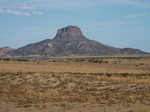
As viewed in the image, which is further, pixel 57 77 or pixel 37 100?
pixel 57 77


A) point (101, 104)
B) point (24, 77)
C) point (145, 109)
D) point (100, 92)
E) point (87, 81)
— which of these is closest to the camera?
point (145, 109)

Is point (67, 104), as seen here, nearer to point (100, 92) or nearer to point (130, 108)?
point (130, 108)

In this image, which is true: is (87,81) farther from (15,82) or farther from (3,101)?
(3,101)

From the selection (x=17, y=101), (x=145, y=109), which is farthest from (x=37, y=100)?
(x=145, y=109)

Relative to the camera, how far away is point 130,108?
1630cm

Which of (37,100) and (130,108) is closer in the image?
(130,108)

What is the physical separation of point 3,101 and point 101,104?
702cm

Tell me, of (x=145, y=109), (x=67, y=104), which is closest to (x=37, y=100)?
(x=67, y=104)

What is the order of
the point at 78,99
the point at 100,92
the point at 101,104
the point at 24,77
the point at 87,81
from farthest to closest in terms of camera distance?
the point at 24,77 → the point at 87,81 → the point at 100,92 → the point at 78,99 → the point at 101,104

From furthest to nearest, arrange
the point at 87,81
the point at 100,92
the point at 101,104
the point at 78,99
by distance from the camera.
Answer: the point at 87,81, the point at 100,92, the point at 78,99, the point at 101,104

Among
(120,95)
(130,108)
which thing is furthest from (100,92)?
(130,108)

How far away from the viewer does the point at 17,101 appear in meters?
19.8

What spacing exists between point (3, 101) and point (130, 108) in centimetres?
896

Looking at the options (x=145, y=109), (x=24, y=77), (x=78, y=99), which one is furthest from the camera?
(x=24, y=77)
